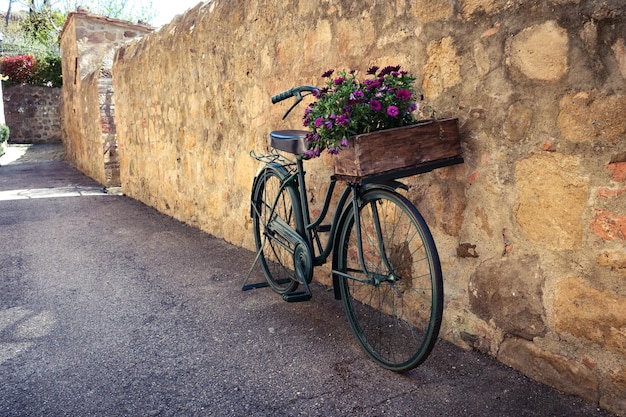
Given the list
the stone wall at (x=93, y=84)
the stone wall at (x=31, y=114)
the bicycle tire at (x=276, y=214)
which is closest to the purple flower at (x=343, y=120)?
the bicycle tire at (x=276, y=214)

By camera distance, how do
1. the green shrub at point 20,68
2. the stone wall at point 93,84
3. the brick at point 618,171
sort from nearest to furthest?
the brick at point 618,171 < the stone wall at point 93,84 < the green shrub at point 20,68

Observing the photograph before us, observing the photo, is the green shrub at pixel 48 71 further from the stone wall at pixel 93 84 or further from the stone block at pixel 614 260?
the stone block at pixel 614 260

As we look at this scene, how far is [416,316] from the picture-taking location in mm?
2504

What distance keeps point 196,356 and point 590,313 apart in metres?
1.64

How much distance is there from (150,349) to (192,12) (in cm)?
361

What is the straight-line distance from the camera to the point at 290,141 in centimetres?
257

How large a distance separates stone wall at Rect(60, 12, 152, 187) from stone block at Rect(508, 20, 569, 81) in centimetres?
824

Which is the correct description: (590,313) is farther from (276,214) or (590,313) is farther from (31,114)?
(31,114)

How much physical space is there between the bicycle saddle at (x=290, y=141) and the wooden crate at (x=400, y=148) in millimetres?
465

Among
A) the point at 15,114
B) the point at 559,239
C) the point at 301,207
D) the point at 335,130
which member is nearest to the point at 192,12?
the point at 301,207

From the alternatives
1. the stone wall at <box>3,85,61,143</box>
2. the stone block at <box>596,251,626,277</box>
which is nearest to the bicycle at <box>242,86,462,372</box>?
the stone block at <box>596,251,626,277</box>

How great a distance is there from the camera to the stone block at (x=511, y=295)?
195cm

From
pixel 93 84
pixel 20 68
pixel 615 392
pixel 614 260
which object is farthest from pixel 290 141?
pixel 20 68

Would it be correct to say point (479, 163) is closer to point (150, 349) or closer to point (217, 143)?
point (150, 349)
